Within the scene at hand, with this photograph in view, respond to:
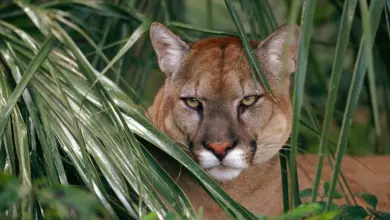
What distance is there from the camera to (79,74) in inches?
106

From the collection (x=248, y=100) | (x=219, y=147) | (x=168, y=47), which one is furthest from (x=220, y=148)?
(x=168, y=47)

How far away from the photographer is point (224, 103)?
2592 mm

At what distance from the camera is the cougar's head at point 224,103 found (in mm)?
2520

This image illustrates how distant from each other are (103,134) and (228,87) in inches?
18.6

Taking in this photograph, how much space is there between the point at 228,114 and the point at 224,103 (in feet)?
→ 0.15

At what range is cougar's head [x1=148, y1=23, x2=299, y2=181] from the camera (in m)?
2.52

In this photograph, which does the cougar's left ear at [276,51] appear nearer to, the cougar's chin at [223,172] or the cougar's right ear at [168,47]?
the cougar's right ear at [168,47]

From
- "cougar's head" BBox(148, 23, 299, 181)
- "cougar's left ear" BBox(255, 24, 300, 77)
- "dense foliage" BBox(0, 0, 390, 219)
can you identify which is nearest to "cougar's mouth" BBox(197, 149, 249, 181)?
"cougar's head" BBox(148, 23, 299, 181)

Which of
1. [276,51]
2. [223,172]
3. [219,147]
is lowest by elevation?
[223,172]

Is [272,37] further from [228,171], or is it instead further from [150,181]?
[150,181]

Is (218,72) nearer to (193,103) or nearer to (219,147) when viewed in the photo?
(193,103)

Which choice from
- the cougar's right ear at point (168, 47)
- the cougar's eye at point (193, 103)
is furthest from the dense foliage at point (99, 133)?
the cougar's eye at point (193, 103)

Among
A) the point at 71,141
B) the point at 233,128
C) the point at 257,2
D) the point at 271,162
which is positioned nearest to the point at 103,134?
the point at 71,141

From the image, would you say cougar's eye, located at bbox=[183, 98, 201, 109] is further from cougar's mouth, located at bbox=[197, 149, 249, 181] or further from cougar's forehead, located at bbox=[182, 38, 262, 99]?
cougar's mouth, located at bbox=[197, 149, 249, 181]
